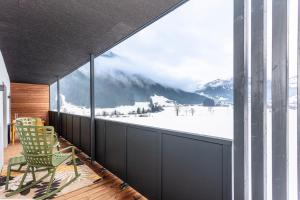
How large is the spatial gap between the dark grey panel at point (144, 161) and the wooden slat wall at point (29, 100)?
6.77 m

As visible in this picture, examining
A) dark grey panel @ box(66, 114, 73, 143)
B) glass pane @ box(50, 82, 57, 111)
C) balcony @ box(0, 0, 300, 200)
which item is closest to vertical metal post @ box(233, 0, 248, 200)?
balcony @ box(0, 0, 300, 200)

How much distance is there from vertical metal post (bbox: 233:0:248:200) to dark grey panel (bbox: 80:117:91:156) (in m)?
3.36

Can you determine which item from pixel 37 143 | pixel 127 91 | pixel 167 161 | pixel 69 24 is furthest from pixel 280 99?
pixel 69 24

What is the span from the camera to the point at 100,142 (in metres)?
3.55

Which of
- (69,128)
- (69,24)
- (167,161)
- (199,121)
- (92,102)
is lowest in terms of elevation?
(69,128)

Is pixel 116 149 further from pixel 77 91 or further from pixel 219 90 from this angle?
pixel 77 91

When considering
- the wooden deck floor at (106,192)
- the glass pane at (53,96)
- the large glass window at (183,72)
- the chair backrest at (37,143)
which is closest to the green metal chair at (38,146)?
the chair backrest at (37,143)

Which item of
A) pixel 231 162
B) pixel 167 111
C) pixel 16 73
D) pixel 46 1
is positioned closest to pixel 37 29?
pixel 46 1

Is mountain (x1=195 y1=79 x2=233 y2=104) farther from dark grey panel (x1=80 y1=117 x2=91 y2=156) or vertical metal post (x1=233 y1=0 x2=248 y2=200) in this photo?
dark grey panel (x1=80 y1=117 x2=91 y2=156)

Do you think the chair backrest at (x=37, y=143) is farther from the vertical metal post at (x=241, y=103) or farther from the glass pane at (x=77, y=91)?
the vertical metal post at (x=241, y=103)

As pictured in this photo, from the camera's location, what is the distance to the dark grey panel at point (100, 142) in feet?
11.2

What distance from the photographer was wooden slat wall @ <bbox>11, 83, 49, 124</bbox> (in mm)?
7406

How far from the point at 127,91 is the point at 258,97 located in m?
2.21

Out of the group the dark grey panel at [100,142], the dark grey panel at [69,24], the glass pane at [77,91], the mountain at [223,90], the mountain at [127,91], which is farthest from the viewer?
the glass pane at [77,91]
